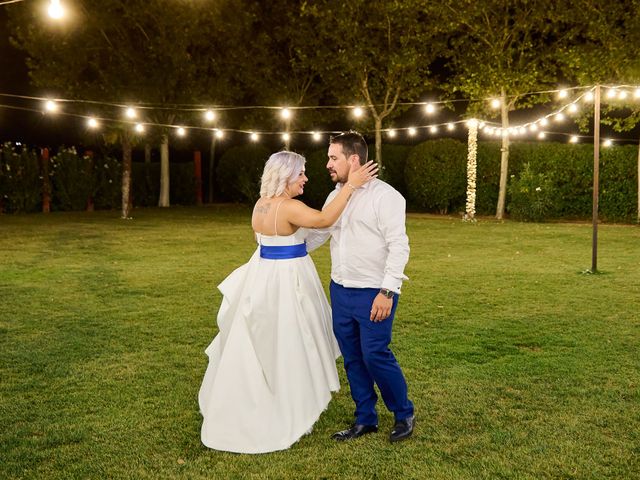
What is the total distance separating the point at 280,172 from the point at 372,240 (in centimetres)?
74

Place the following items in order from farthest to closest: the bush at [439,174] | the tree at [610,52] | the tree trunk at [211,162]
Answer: the tree trunk at [211,162] < the bush at [439,174] < the tree at [610,52]

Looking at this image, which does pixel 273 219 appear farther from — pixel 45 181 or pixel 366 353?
pixel 45 181

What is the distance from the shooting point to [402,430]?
4.45 meters

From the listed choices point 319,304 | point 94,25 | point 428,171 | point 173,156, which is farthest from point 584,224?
point 173,156

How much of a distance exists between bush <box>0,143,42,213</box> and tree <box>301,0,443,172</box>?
425 inches

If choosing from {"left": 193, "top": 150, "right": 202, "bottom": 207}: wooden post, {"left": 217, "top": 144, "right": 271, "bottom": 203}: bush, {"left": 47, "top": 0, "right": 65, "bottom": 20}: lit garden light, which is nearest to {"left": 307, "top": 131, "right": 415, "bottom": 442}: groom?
{"left": 47, "top": 0, "right": 65, "bottom": 20}: lit garden light

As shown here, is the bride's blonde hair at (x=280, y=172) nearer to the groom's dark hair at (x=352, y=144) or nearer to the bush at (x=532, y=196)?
the groom's dark hair at (x=352, y=144)

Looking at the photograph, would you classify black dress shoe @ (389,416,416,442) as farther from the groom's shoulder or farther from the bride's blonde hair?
the bride's blonde hair

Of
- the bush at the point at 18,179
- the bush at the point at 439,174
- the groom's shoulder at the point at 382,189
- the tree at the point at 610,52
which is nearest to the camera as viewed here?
the groom's shoulder at the point at 382,189

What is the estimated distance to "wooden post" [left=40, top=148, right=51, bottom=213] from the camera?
81.6ft

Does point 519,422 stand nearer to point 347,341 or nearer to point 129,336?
point 347,341

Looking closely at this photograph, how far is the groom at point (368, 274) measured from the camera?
4188 millimetres

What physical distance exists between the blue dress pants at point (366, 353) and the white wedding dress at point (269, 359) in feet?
0.58

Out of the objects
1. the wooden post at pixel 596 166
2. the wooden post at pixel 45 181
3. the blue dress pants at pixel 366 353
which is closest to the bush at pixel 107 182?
the wooden post at pixel 45 181
